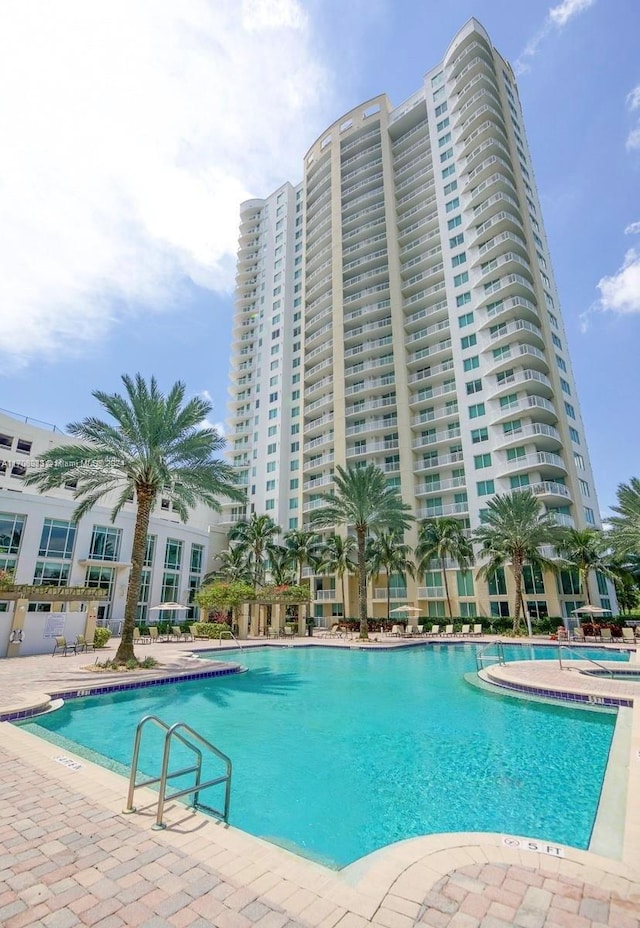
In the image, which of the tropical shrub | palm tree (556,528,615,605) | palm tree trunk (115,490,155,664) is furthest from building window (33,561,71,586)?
palm tree (556,528,615,605)

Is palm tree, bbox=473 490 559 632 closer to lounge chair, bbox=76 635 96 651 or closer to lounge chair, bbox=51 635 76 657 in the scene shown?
lounge chair, bbox=76 635 96 651

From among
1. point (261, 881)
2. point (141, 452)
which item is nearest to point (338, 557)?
point (141, 452)

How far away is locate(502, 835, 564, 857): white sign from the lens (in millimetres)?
3928

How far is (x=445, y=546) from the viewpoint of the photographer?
3953 cm

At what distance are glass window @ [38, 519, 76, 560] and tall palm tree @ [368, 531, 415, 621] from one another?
85.4ft

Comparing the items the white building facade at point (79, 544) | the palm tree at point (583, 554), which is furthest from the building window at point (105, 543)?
the palm tree at point (583, 554)

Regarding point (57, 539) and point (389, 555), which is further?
point (389, 555)

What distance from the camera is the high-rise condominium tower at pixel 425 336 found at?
4156 cm

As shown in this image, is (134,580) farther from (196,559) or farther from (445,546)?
(196,559)

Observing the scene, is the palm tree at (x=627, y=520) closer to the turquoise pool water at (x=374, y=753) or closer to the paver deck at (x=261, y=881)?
the turquoise pool water at (x=374, y=753)

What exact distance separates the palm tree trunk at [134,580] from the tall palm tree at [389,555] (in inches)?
1043

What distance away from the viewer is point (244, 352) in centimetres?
6925

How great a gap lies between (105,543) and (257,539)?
14.1m

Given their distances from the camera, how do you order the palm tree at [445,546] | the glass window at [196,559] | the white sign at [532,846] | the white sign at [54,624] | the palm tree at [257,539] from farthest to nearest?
the glass window at [196,559], the palm tree at [257,539], the palm tree at [445,546], the white sign at [54,624], the white sign at [532,846]
